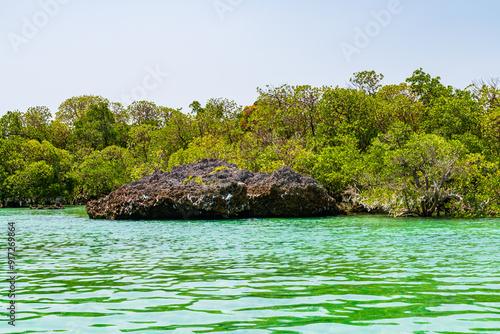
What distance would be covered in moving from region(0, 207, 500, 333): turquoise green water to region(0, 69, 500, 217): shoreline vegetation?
11.4 metres

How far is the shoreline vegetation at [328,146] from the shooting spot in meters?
23.3

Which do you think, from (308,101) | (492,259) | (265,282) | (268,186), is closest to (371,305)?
(265,282)

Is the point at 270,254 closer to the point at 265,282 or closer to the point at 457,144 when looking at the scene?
the point at 265,282

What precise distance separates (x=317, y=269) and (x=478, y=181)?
18208 mm

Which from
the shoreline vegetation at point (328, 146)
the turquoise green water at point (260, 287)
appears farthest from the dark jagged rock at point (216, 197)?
the turquoise green water at point (260, 287)

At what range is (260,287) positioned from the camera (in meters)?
6.48

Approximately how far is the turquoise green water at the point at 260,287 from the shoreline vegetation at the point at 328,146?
11358 millimetres

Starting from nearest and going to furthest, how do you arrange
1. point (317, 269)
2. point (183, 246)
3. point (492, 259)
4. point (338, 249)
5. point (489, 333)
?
1. point (489, 333)
2. point (317, 269)
3. point (492, 259)
4. point (338, 249)
5. point (183, 246)

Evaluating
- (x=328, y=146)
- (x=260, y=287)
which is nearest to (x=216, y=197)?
(x=328, y=146)

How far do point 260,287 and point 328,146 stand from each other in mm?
28194

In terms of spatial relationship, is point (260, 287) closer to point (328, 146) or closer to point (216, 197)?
point (216, 197)

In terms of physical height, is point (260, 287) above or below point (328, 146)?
below

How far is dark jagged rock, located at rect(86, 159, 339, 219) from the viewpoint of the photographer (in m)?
23.1

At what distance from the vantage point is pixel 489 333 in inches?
166
